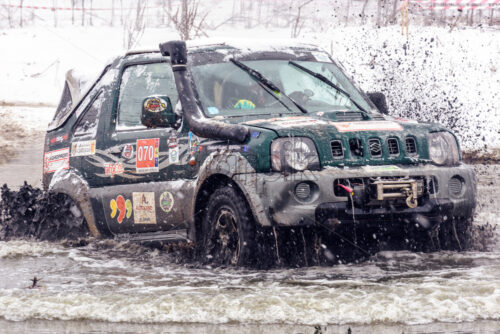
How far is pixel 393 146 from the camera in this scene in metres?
6.70

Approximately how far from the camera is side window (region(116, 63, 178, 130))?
25.3 ft

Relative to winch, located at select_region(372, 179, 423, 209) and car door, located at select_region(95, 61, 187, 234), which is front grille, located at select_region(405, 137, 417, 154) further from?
car door, located at select_region(95, 61, 187, 234)

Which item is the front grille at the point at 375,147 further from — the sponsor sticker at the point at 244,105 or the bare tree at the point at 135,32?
the bare tree at the point at 135,32

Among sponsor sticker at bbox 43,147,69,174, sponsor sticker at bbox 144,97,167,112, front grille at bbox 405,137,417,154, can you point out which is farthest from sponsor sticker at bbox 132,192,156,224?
front grille at bbox 405,137,417,154

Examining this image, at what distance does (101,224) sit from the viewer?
7977 mm

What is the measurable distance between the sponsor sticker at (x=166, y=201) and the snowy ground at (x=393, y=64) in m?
8.41

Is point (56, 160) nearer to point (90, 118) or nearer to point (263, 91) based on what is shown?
point (90, 118)

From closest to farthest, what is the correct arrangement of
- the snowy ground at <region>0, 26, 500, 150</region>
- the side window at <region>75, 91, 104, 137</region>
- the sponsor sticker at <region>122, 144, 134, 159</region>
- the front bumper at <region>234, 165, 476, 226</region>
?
1. the front bumper at <region>234, 165, 476, 226</region>
2. the sponsor sticker at <region>122, 144, 134, 159</region>
3. the side window at <region>75, 91, 104, 137</region>
4. the snowy ground at <region>0, 26, 500, 150</region>

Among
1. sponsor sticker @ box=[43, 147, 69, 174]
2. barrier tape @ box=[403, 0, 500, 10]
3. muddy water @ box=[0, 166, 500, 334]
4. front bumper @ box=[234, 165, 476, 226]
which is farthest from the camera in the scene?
barrier tape @ box=[403, 0, 500, 10]

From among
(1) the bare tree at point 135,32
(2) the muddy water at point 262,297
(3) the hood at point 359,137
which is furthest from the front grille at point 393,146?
(1) the bare tree at point 135,32

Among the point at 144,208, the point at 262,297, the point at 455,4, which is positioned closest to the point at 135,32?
the point at 455,4

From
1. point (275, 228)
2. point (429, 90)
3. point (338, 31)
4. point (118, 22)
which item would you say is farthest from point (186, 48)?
point (118, 22)

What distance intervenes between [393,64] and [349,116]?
1453 centimetres

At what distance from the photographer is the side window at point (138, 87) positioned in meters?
7.73
